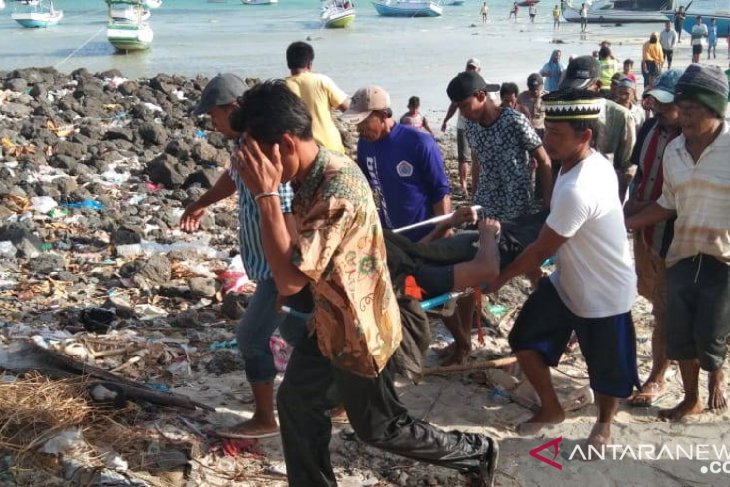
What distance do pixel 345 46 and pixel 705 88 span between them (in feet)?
124

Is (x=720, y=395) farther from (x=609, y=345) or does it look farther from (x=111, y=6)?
(x=111, y=6)

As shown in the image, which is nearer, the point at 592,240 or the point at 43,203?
the point at 592,240

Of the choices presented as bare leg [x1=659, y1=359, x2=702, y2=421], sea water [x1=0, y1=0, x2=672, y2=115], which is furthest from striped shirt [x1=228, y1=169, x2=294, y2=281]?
sea water [x1=0, y1=0, x2=672, y2=115]

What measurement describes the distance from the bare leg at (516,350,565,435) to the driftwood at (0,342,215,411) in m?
1.69

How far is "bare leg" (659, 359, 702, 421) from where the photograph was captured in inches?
173

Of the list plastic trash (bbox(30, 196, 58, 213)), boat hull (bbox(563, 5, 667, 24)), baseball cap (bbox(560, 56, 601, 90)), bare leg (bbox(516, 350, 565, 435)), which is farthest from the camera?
boat hull (bbox(563, 5, 667, 24))

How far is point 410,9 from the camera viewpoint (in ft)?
199

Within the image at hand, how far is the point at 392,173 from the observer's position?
495 cm

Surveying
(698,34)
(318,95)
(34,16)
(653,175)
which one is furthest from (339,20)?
(653,175)

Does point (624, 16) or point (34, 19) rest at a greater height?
point (34, 19)

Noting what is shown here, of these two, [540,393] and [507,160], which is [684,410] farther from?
[507,160]

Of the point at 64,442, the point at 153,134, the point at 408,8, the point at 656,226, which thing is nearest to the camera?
the point at 64,442

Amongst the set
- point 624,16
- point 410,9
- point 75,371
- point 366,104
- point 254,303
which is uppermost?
point 366,104

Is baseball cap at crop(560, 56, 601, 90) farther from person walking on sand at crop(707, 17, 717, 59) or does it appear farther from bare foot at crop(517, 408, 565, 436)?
person walking on sand at crop(707, 17, 717, 59)
